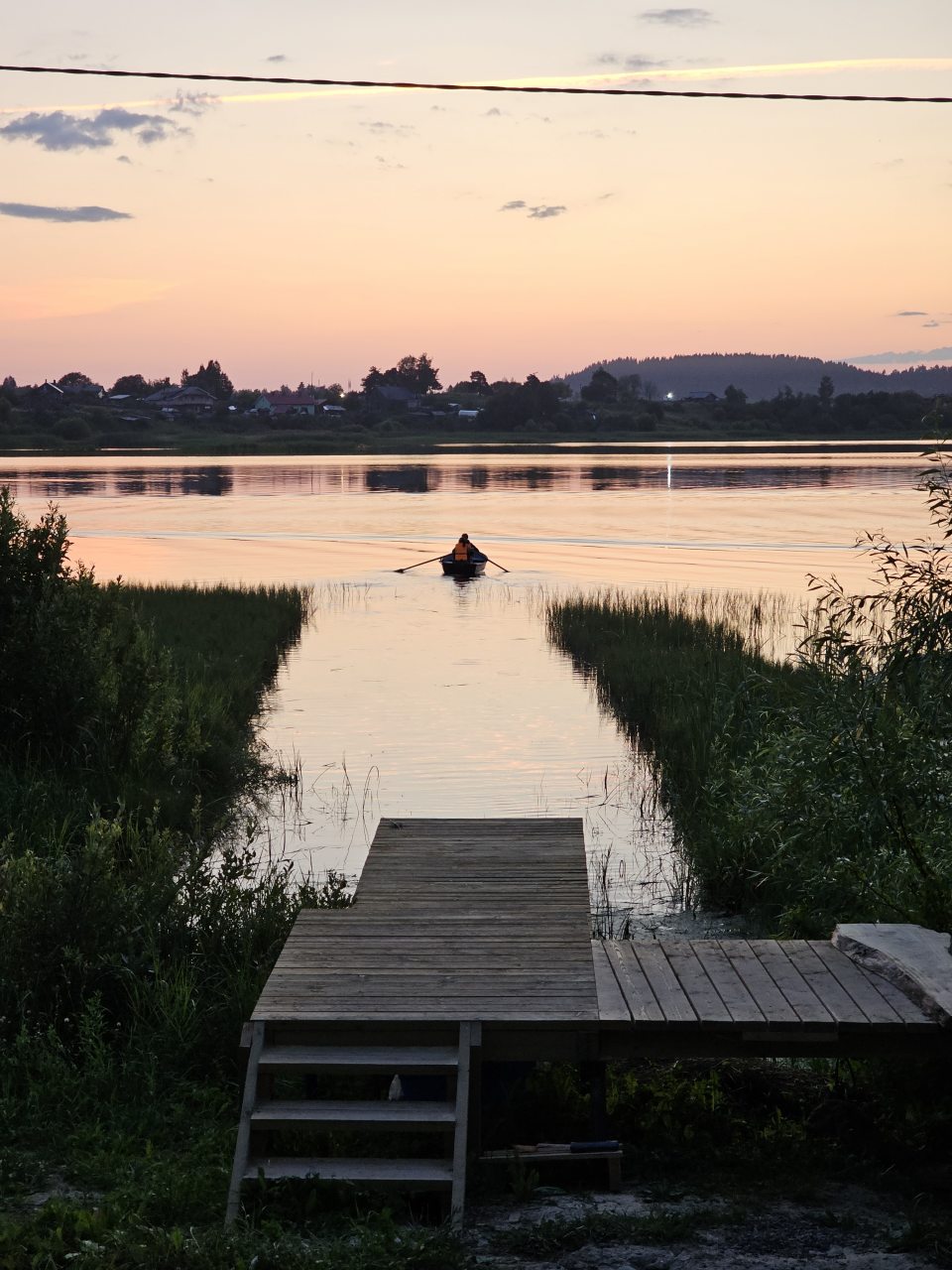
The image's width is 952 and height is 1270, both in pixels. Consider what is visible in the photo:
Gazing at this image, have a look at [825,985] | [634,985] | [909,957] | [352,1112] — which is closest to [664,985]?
[634,985]

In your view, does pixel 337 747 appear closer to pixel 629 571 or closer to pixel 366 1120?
pixel 366 1120

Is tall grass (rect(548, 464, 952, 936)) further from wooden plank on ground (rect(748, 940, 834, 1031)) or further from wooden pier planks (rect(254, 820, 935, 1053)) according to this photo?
wooden pier planks (rect(254, 820, 935, 1053))

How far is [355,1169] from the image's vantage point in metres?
6.79

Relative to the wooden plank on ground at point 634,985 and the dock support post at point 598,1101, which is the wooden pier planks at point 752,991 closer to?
the wooden plank on ground at point 634,985

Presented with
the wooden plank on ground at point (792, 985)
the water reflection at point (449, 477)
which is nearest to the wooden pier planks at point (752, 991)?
the wooden plank on ground at point (792, 985)

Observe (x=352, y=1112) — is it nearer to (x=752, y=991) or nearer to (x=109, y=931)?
(x=752, y=991)

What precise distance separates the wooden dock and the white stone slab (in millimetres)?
12

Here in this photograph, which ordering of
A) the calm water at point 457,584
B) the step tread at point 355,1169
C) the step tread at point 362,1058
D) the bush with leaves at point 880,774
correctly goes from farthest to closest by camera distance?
1. the calm water at point 457,584
2. the bush with leaves at point 880,774
3. the step tread at point 362,1058
4. the step tread at point 355,1169

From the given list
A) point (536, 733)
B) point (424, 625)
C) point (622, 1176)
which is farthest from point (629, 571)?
point (622, 1176)

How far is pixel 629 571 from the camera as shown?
5019 centimetres

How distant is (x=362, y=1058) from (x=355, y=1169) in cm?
57

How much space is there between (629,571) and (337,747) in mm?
29991

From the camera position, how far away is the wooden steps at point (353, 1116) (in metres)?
6.69

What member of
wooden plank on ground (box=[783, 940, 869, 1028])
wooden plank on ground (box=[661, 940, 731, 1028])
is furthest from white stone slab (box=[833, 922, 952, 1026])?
wooden plank on ground (box=[661, 940, 731, 1028])
